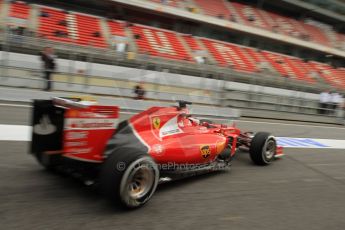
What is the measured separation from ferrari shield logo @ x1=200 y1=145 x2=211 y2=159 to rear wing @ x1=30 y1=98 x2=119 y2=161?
57.1 inches

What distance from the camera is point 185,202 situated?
4.07 meters

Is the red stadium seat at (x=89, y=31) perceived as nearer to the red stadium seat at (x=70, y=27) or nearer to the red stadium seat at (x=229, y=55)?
the red stadium seat at (x=70, y=27)

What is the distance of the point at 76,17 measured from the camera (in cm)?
2342

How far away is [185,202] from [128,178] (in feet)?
3.04

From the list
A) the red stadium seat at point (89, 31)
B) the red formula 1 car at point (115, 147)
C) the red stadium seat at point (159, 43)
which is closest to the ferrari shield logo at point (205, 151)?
the red formula 1 car at point (115, 147)

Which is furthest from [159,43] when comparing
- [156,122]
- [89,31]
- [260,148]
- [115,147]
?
[115,147]

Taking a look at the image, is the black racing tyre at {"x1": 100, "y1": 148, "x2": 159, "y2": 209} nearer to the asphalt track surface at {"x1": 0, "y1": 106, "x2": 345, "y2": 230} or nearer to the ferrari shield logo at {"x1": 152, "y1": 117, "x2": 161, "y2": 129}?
the asphalt track surface at {"x1": 0, "y1": 106, "x2": 345, "y2": 230}

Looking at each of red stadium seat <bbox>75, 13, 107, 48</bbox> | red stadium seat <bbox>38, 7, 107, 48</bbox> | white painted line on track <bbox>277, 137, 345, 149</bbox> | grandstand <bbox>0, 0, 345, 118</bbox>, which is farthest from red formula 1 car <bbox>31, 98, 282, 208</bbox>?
red stadium seat <bbox>75, 13, 107, 48</bbox>

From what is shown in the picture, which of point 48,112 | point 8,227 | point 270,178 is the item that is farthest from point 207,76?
point 8,227

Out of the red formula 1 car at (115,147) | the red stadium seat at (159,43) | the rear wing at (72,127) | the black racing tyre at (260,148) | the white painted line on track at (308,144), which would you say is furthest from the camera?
the red stadium seat at (159,43)

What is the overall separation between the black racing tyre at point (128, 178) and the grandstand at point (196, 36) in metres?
10.4

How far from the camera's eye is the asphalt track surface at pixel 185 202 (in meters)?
3.37

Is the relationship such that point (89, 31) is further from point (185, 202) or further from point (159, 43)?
point (185, 202)

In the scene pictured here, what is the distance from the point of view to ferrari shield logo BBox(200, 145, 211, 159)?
16.2ft
